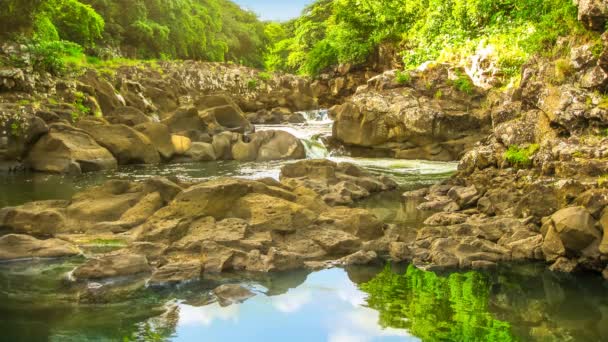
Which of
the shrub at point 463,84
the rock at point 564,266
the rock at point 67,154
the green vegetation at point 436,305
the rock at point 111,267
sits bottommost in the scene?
the green vegetation at point 436,305

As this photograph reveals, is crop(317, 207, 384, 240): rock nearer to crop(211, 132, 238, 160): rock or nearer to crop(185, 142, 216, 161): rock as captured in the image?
crop(185, 142, 216, 161): rock

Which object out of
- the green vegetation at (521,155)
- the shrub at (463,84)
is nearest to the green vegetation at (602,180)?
the green vegetation at (521,155)

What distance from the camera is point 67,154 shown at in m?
19.0

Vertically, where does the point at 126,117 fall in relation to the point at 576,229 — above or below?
above

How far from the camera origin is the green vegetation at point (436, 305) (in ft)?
22.3

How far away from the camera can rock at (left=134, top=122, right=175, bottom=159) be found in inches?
846

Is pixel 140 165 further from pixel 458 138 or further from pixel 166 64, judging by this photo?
pixel 166 64

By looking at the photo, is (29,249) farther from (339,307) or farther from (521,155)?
(521,155)

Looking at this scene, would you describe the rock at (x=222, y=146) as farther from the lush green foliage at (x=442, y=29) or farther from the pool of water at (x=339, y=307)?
the pool of water at (x=339, y=307)

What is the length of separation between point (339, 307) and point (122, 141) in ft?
47.7

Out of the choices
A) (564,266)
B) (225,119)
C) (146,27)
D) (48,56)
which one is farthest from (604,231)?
(146,27)

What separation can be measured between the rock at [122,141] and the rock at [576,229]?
583 inches

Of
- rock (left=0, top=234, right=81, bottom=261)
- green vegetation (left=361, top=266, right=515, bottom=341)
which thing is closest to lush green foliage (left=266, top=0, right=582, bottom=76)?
green vegetation (left=361, top=266, right=515, bottom=341)

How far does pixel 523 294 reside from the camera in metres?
8.10
